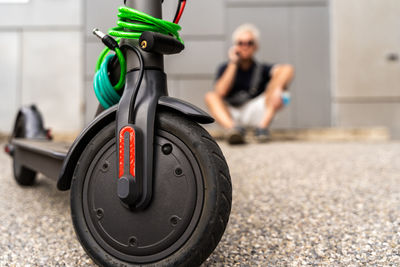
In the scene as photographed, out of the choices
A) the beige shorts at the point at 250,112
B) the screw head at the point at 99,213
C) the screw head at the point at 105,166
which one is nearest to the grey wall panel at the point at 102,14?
the screw head at the point at 105,166

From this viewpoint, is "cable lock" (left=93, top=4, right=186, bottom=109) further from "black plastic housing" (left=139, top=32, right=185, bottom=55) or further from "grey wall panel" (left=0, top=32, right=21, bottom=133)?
"grey wall panel" (left=0, top=32, right=21, bottom=133)

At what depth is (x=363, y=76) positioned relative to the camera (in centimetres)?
544

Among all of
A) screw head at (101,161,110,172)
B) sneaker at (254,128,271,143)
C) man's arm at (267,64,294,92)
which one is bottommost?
sneaker at (254,128,271,143)

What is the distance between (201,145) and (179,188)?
12 cm

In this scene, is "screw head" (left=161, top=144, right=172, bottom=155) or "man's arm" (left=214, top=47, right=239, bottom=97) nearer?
"screw head" (left=161, top=144, right=172, bottom=155)

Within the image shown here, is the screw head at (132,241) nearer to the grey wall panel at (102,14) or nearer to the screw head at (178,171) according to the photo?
the screw head at (178,171)

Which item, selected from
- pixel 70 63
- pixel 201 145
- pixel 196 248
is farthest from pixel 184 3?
pixel 70 63

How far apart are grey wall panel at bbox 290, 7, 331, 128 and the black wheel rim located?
4840 mm

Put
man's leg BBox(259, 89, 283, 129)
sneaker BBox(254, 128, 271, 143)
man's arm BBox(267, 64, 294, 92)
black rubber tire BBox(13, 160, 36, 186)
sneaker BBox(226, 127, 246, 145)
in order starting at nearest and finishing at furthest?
black rubber tire BBox(13, 160, 36, 186)
sneaker BBox(226, 127, 246, 145)
sneaker BBox(254, 128, 271, 143)
man's leg BBox(259, 89, 283, 129)
man's arm BBox(267, 64, 294, 92)

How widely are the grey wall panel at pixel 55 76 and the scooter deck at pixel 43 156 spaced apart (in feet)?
11.8

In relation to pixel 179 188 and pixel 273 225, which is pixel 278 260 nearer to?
pixel 273 225

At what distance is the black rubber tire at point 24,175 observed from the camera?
187cm

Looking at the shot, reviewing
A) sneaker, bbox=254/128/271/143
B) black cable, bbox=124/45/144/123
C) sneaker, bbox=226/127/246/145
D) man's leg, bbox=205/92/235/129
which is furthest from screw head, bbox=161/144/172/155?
man's leg, bbox=205/92/235/129

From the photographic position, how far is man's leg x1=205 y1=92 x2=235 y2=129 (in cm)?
387
